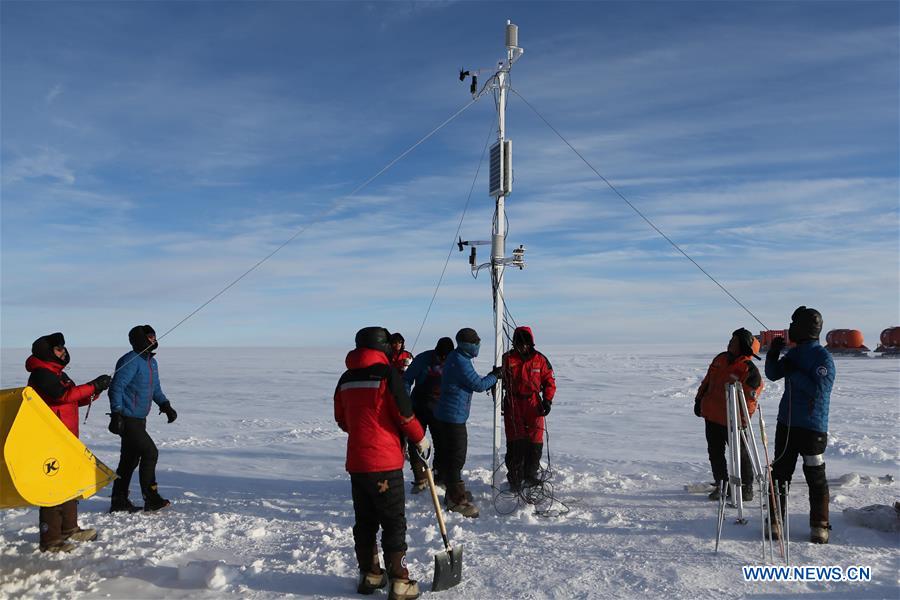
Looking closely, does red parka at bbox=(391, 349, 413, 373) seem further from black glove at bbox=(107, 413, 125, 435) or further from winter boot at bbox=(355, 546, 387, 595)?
winter boot at bbox=(355, 546, 387, 595)

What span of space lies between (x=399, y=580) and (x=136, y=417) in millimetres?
3832

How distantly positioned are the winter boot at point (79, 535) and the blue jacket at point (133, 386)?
4.06ft

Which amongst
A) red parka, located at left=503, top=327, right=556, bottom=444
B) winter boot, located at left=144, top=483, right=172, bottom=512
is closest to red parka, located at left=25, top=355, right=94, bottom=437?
winter boot, located at left=144, top=483, right=172, bottom=512

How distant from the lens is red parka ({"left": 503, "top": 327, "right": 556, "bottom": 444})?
6566mm

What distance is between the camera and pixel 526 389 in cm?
658

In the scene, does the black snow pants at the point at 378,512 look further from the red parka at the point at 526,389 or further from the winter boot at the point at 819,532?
the winter boot at the point at 819,532

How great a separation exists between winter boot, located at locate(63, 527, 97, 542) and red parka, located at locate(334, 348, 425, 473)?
2.97 m

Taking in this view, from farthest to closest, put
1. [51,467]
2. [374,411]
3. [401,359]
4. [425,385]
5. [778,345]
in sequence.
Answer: [401,359] → [425,385] → [778,345] → [51,467] → [374,411]

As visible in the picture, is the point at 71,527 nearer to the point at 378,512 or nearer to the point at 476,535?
the point at 378,512

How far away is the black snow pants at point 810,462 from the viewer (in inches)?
206

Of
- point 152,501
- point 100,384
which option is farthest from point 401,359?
point 100,384

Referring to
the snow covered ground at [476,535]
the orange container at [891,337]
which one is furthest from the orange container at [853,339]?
the snow covered ground at [476,535]

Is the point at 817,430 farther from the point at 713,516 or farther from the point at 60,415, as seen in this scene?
the point at 60,415

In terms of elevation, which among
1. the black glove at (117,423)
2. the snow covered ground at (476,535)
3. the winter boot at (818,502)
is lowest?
the snow covered ground at (476,535)
